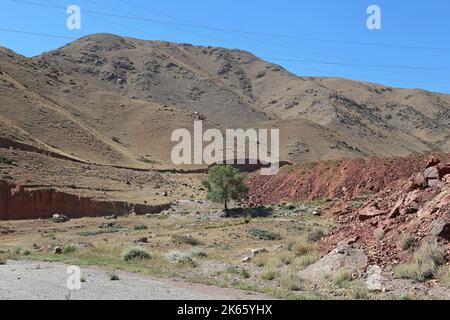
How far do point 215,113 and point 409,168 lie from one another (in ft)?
311

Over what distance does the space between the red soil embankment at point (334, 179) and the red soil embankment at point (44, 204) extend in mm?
14017

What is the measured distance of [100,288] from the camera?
499 inches

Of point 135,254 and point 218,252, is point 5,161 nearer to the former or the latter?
point 218,252

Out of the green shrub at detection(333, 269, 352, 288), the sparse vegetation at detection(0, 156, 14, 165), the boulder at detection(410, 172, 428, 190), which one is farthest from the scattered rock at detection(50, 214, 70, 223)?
the green shrub at detection(333, 269, 352, 288)

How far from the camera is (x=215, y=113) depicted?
134m

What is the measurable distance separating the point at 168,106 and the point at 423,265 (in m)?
99.3

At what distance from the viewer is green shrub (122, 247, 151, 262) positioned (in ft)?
65.4

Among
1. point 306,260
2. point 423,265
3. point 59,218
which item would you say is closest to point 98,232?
point 59,218

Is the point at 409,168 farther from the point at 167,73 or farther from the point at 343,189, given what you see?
the point at 167,73

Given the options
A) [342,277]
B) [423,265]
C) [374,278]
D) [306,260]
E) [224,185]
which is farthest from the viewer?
[224,185]

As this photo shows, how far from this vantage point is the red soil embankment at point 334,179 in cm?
4166

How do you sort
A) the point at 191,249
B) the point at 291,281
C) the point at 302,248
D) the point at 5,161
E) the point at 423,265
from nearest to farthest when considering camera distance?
the point at 423,265 < the point at 291,281 < the point at 302,248 < the point at 191,249 < the point at 5,161

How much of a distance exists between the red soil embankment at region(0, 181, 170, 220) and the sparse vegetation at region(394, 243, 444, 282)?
1349 inches

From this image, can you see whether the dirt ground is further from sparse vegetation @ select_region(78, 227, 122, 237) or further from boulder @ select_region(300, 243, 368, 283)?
boulder @ select_region(300, 243, 368, 283)
